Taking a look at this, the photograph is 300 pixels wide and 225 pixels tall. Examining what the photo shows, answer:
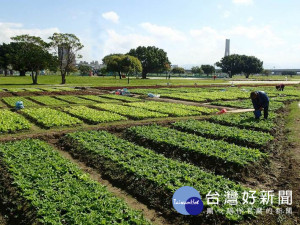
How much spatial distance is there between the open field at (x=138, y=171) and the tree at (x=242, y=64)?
113m

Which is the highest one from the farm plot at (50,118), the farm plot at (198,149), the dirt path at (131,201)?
the farm plot at (50,118)

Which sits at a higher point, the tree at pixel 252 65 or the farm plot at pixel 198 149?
the tree at pixel 252 65

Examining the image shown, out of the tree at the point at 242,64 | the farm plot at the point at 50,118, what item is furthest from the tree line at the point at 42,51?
the tree at the point at 242,64

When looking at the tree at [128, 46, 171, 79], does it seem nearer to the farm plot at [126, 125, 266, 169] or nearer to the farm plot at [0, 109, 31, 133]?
the farm plot at [0, 109, 31, 133]

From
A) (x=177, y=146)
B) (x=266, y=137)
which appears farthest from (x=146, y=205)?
(x=266, y=137)

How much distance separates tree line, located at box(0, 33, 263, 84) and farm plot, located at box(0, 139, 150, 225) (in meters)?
52.8

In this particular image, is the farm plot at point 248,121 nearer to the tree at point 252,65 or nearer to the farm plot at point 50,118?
the farm plot at point 50,118

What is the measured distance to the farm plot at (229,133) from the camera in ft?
46.5

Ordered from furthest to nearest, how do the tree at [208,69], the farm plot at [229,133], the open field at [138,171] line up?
the tree at [208,69] → the farm plot at [229,133] → the open field at [138,171]

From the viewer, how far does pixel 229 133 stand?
1541 cm

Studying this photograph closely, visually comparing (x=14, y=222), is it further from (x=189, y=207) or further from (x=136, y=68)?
(x=136, y=68)

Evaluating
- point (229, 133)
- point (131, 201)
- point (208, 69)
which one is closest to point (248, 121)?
point (229, 133)

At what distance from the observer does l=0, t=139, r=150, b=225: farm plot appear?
715cm

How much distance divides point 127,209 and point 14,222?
3.21m
